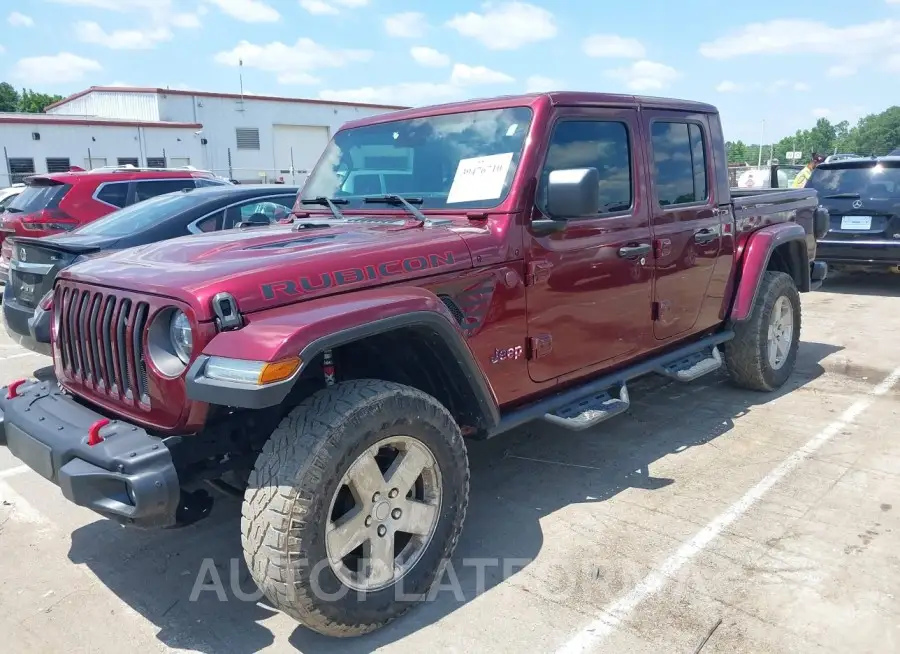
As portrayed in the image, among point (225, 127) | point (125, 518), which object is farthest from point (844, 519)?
point (225, 127)

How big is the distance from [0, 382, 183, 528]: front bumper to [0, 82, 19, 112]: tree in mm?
71563

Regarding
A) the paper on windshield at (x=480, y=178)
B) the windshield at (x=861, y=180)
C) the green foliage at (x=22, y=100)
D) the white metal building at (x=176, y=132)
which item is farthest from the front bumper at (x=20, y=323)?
the green foliage at (x=22, y=100)

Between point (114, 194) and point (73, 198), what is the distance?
0.44 meters

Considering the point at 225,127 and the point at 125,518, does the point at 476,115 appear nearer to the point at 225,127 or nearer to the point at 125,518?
the point at 125,518

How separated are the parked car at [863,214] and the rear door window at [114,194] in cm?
906

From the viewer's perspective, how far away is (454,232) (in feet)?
10.6

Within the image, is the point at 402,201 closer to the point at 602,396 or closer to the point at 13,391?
the point at 602,396

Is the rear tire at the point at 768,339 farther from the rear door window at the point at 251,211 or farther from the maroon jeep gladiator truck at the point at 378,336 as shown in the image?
the rear door window at the point at 251,211

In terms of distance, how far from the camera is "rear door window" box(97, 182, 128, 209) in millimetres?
8531

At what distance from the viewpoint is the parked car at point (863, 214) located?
30.1 ft

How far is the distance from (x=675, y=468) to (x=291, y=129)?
34.9m

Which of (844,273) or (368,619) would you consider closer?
(368,619)

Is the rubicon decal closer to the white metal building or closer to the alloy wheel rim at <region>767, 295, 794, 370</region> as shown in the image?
the alloy wheel rim at <region>767, 295, 794, 370</region>

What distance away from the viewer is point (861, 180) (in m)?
9.62
